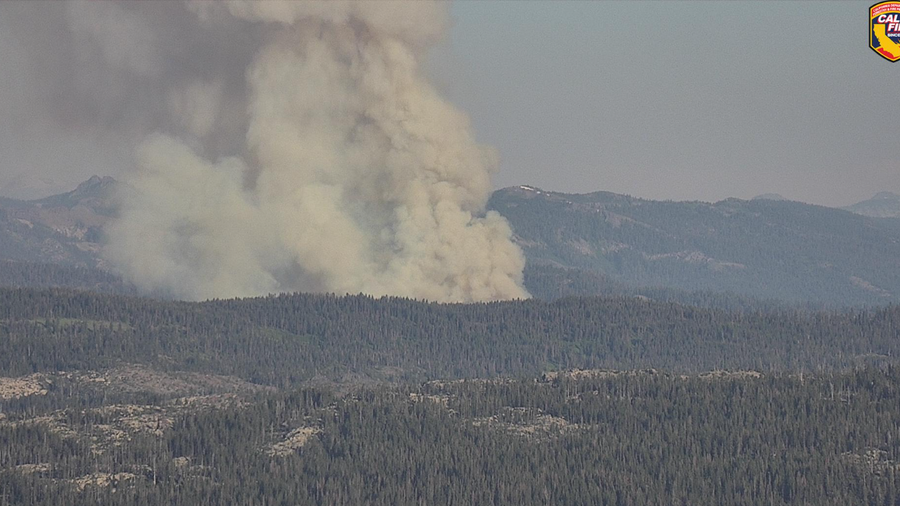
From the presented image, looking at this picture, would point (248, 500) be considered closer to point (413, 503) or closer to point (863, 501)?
point (413, 503)

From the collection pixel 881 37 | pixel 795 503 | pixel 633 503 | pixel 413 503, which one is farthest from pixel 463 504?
Result: pixel 881 37

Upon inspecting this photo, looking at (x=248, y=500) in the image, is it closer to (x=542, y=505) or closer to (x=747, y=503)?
(x=542, y=505)

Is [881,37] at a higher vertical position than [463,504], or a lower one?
higher

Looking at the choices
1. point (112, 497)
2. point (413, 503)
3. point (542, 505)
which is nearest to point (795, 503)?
point (542, 505)

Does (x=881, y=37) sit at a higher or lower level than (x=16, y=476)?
higher
